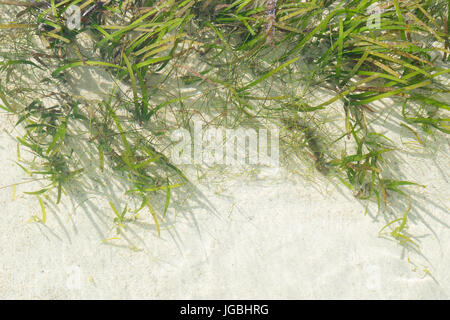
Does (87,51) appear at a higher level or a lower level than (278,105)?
higher

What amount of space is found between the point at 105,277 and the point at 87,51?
1.22 m

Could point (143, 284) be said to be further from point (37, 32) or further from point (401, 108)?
point (401, 108)

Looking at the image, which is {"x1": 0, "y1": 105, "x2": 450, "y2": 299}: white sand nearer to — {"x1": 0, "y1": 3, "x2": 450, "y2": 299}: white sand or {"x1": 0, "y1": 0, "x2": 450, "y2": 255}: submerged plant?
{"x1": 0, "y1": 3, "x2": 450, "y2": 299}: white sand

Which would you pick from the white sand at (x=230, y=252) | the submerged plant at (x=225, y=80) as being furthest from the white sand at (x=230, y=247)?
the submerged plant at (x=225, y=80)

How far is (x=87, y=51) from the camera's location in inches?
78.5

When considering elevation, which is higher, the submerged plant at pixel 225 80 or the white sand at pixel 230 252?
the submerged plant at pixel 225 80

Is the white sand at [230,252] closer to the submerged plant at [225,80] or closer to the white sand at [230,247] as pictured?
the white sand at [230,247]

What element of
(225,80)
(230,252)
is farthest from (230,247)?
(225,80)

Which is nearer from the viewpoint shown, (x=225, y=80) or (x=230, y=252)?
(x=230, y=252)

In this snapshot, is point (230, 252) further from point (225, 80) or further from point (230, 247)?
point (225, 80)

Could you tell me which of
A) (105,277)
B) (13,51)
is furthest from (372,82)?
(13,51)

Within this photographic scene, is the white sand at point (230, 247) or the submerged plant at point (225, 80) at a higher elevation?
the submerged plant at point (225, 80)

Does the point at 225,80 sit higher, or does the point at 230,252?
the point at 225,80

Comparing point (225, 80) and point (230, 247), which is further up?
point (225, 80)
